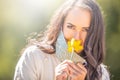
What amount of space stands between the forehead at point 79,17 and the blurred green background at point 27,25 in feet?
10.2

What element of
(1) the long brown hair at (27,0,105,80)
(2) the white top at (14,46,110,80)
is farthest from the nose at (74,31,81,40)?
(2) the white top at (14,46,110,80)

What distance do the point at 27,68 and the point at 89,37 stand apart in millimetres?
405

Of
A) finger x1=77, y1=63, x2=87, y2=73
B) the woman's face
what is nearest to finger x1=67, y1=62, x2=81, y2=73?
finger x1=77, y1=63, x2=87, y2=73

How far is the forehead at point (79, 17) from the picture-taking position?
3.79m

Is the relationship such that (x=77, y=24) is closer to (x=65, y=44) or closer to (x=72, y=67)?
(x=65, y=44)

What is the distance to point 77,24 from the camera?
377cm

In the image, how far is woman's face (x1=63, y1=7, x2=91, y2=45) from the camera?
12.3 ft

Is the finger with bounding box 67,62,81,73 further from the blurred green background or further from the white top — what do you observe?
the blurred green background

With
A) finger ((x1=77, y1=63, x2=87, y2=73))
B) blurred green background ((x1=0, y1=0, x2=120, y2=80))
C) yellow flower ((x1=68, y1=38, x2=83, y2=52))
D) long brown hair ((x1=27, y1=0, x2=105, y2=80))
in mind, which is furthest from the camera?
blurred green background ((x1=0, y1=0, x2=120, y2=80))


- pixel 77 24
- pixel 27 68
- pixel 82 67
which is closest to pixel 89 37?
pixel 77 24

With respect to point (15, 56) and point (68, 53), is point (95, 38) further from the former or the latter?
point (15, 56)

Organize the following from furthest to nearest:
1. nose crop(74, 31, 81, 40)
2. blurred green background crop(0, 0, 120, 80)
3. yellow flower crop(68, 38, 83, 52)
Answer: blurred green background crop(0, 0, 120, 80) → nose crop(74, 31, 81, 40) → yellow flower crop(68, 38, 83, 52)

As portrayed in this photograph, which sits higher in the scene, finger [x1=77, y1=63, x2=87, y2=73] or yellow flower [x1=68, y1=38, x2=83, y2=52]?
yellow flower [x1=68, y1=38, x2=83, y2=52]

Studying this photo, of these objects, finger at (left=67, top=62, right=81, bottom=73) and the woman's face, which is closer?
finger at (left=67, top=62, right=81, bottom=73)
